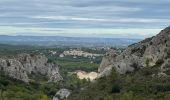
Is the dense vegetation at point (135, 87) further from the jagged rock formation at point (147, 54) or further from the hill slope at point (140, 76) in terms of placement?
the jagged rock formation at point (147, 54)

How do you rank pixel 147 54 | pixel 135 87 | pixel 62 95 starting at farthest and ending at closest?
pixel 62 95
pixel 147 54
pixel 135 87

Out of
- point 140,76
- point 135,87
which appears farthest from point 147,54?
point 135,87

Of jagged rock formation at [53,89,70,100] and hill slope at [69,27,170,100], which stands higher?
hill slope at [69,27,170,100]

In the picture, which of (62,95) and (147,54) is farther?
(62,95)

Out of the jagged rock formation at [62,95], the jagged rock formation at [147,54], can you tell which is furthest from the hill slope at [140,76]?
the jagged rock formation at [62,95]

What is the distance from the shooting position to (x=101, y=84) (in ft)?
429

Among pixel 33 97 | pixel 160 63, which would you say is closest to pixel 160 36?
pixel 160 63

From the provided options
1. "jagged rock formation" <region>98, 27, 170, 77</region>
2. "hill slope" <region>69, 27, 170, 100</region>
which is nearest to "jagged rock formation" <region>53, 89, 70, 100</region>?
"hill slope" <region>69, 27, 170, 100</region>

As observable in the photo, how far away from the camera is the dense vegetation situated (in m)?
94.8

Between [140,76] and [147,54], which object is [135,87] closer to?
[140,76]

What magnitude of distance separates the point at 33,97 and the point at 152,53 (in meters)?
41.8

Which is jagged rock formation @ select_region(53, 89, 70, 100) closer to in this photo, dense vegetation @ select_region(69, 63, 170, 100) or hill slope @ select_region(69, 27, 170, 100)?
hill slope @ select_region(69, 27, 170, 100)

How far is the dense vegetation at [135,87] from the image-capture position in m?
94.8

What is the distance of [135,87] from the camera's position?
106000 millimetres
